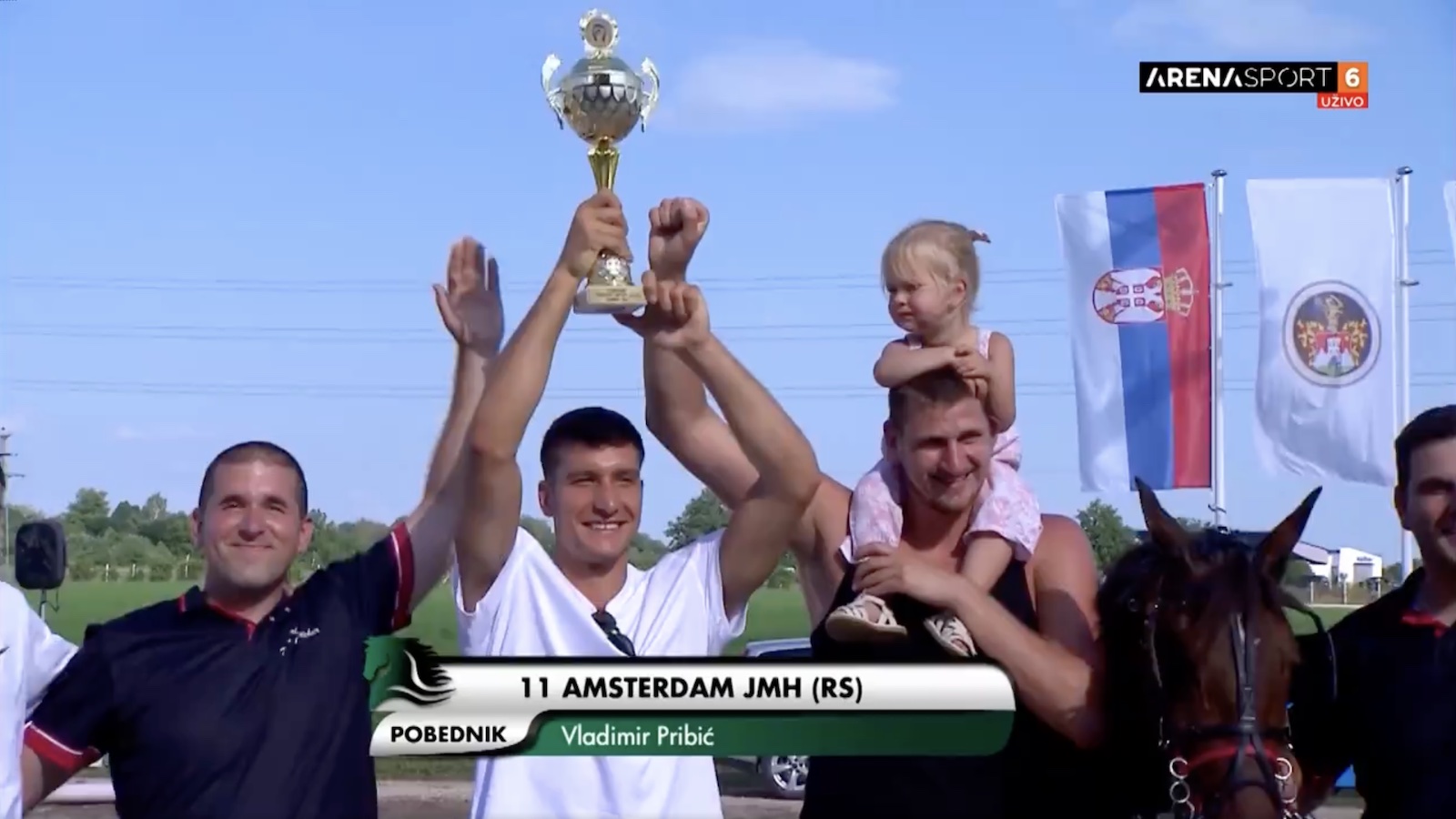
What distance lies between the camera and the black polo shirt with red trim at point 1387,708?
271 centimetres

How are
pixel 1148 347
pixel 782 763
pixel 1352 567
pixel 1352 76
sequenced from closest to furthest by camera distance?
pixel 1352 76 → pixel 1352 567 → pixel 782 763 → pixel 1148 347

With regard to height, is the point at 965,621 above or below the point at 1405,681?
above

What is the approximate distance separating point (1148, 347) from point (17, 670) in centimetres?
475

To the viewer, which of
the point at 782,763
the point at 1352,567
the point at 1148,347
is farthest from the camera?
the point at 1148,347

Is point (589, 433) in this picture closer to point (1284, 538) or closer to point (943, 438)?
point (943, 438)

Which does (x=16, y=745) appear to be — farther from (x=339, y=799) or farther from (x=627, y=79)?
(x=627, y=79)

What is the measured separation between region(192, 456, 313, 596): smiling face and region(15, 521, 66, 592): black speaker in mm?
1282

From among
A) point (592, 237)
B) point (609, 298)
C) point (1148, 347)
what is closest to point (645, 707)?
point (609, 298)

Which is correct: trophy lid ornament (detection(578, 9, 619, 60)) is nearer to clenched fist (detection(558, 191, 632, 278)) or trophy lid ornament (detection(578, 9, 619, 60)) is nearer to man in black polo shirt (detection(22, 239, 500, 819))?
clenched fist (detection(558, 191, 632, 278))

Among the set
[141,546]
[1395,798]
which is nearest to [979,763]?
[1395,798]

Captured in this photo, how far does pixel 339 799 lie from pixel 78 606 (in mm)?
1734

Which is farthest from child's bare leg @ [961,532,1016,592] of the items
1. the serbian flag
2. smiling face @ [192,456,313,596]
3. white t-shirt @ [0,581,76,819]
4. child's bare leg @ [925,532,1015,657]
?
the serbian flag

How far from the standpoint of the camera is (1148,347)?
20.9 feet

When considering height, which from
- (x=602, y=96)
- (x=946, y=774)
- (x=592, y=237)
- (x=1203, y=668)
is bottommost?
(x=946, y=774)
